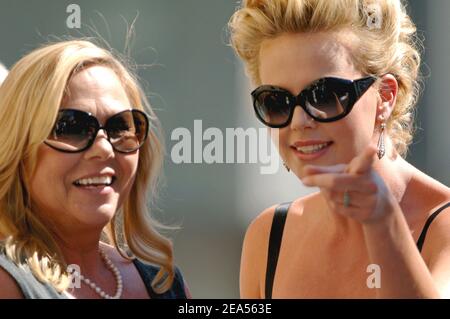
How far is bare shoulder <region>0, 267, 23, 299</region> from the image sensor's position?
1886mm

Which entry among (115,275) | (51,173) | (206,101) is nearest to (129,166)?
(51,173)

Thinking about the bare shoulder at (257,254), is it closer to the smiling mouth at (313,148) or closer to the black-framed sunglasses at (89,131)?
the smiling mouth at (313,148)

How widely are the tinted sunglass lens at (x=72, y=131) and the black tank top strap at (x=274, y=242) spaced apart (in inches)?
29.7

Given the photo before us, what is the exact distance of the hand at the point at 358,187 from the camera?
5.01 ft

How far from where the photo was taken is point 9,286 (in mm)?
Answer: 1894

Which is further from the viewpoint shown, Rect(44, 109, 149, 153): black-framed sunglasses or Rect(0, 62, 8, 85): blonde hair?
Rect(0, 62, 8, 85): blonde hair

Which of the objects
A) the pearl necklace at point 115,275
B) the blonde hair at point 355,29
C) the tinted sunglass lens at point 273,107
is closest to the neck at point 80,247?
the pearl necklace at point 115,275

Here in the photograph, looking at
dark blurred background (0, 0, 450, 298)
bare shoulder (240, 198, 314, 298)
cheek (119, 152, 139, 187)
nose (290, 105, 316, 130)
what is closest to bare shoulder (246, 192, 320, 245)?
bare shoulder (240, 198, 314, 298)

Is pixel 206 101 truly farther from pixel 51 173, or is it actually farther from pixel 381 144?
pixel 51 173

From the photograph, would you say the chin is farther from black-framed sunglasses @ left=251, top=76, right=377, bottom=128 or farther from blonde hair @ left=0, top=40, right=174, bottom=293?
black-framed sunglasses @ left=251, top=76, right=377, bottom=128

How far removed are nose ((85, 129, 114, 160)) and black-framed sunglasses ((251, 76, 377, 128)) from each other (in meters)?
0.47

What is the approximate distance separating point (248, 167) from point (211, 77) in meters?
0.34

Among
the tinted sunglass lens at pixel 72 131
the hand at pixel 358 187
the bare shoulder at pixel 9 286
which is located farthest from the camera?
the tinted sunglass lens at pixel 72 131

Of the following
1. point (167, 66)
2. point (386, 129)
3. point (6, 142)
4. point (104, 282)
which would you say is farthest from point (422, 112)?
point (6, 142)
